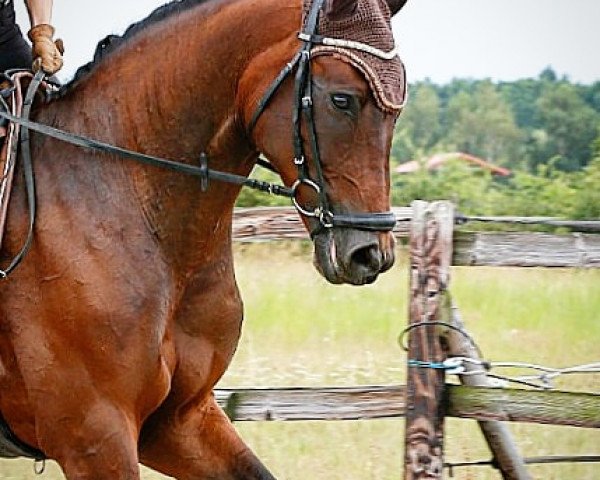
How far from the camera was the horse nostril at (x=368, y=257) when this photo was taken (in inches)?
132

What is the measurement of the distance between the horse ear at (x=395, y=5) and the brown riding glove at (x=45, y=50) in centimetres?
113

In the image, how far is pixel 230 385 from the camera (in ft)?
23.9

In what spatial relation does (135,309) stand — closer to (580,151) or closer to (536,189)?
(536,189)

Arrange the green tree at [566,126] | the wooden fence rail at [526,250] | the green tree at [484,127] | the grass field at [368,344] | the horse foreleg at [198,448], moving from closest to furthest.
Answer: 1. the horse foreleg at [198,448]
2. the wooden fence rail at [526,250]
3. the grass field at [368,344]
4. the green tree at [566,126]
5. the green tree at [484,127]

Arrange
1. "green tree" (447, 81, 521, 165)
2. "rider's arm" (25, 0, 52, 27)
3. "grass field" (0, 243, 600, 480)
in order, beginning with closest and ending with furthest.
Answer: "rider's arm" (25, 0, 52, 27) → "grass field" (0, 243, 600, 480) → "green tree" (447, 81, 521, 165)

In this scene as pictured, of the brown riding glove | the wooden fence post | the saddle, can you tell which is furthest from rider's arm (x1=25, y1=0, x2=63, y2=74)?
the wooden fence post

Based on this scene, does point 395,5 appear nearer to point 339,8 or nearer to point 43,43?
point 339,8

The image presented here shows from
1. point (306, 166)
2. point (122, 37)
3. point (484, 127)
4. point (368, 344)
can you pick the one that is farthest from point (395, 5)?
point (484, 127)

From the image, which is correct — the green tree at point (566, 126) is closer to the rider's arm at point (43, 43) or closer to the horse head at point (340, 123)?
the rider's arm at point (43, 43)

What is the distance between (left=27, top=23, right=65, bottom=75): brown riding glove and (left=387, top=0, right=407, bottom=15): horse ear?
1.13m

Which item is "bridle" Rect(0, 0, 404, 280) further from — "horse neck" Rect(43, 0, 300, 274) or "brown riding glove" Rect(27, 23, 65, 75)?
"brown riding glove" Rect(27, 23, 65, 75)

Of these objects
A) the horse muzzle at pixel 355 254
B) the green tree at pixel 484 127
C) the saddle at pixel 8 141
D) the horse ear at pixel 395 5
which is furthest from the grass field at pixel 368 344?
the green tree at pixel 484 127

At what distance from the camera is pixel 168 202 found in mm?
3678

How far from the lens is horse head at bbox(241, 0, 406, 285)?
3.36 meters
